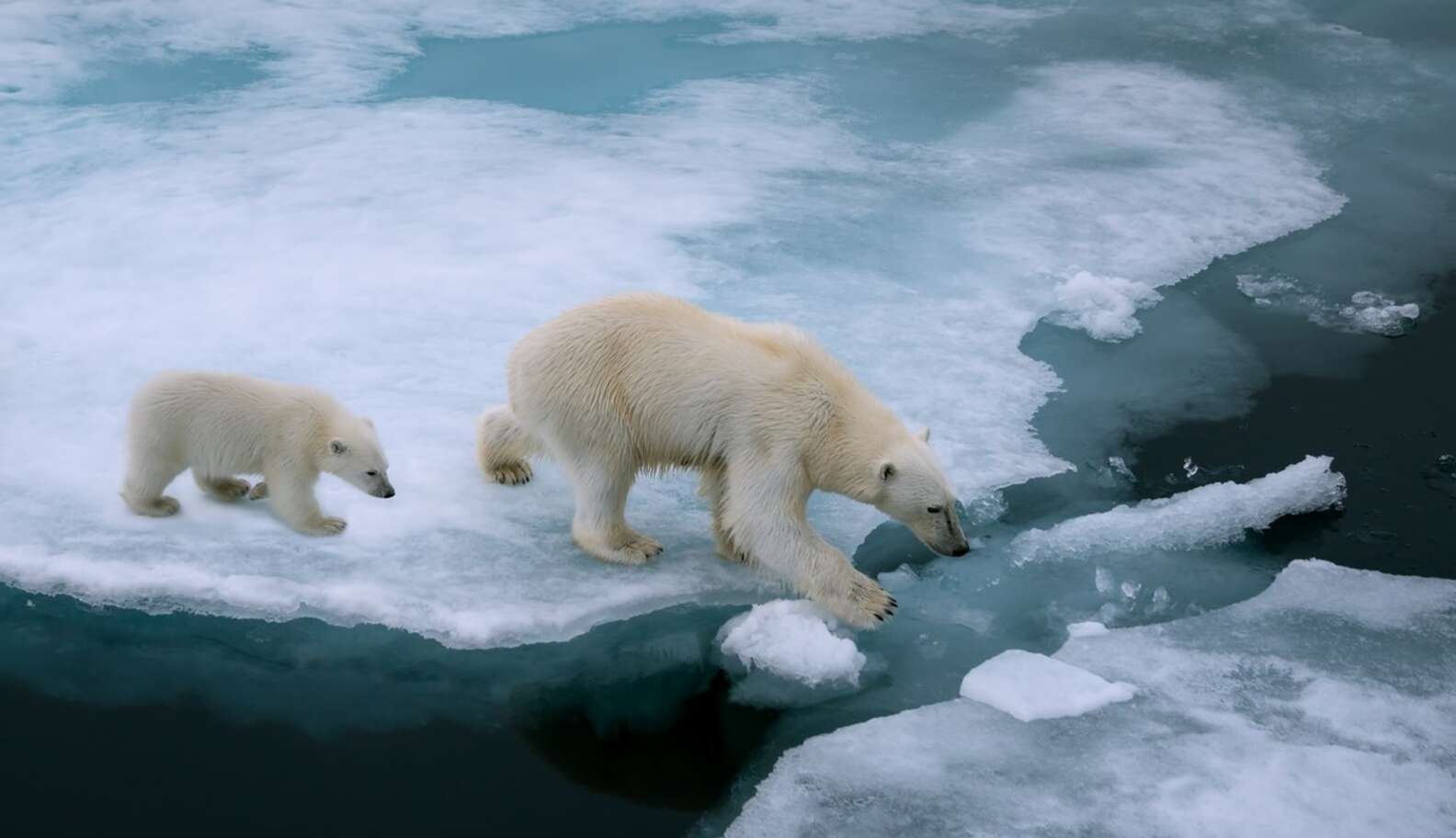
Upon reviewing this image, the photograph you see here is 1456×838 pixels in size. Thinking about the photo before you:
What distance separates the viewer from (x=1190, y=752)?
132 inches

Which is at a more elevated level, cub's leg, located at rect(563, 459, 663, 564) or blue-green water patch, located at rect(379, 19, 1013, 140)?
blue-green water patch, located at rect(379, 19, 1013, 140)

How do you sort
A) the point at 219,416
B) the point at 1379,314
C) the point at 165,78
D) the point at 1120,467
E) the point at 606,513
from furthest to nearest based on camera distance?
the point at 165,78, the point at 1379,314, the point at 1120,467, the point at 606,513, the point at 219,416

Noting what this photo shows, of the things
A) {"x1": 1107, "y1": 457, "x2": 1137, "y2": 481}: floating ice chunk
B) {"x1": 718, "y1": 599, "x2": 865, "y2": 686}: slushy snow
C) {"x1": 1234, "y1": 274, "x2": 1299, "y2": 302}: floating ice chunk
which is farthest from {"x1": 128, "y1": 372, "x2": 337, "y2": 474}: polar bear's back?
{"x1": 1234, "y1": 274, "x2": 1299, "y2": 302}: floating ice chunk

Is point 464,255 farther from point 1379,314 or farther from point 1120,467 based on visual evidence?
point 1379,314

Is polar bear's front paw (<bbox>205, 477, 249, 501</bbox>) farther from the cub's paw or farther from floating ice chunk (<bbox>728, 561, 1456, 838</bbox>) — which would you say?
floating ice chunk (<bbox>728, 561, 1456, 838</bbox>)

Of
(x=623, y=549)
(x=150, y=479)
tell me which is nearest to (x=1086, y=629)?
(x=623, y=549)

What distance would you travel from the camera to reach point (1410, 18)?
1057 centimetres

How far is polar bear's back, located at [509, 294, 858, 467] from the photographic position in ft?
12.5

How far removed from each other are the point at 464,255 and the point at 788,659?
3.17 m

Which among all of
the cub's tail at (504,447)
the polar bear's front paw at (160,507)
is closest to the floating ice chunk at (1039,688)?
the cub's tail at (504,447)

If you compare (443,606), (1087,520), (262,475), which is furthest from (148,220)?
(1087,520)

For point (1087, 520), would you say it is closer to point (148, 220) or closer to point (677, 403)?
point (677, 403)

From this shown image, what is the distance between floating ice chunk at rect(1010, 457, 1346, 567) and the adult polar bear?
56 centimetres

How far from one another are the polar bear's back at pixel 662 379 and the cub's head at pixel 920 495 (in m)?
0.26
